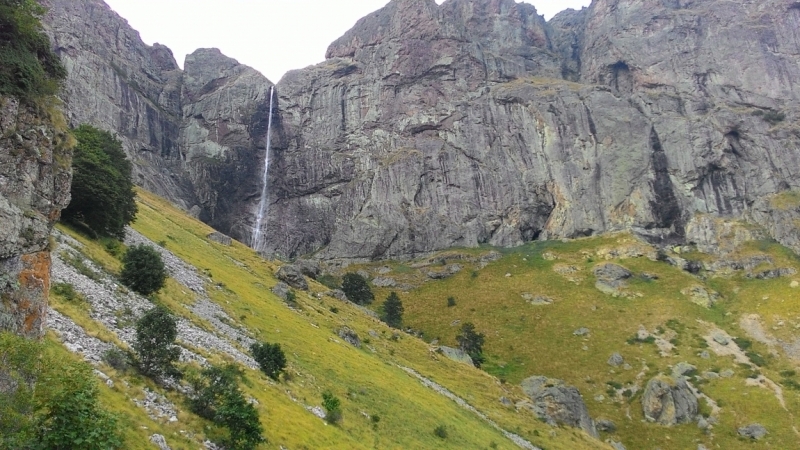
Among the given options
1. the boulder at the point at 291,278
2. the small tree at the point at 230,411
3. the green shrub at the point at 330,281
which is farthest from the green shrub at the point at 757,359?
the small tree at the point at 230,411

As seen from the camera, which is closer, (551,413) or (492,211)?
(551,413)

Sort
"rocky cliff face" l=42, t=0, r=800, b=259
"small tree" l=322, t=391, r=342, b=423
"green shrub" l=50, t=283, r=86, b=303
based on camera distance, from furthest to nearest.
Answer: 1. "rocky cliff face" l=42, t=0, r=800, b=259
2. "small tree" l=322, t=391, r=342, b=423
3. "green shrub" l=50, t=283, r=86, b=303

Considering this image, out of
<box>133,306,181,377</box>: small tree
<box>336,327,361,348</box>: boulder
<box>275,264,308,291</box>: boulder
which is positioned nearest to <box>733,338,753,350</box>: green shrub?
<box>336,327,361,348</box>: boulder

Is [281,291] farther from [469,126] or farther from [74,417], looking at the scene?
[469,126]

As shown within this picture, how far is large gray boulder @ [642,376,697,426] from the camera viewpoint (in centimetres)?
5967

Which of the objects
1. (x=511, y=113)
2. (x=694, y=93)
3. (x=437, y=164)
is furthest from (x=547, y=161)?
(x=694, y=93)

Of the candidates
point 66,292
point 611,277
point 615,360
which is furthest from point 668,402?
point 66,292

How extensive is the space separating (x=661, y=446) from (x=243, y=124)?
400 feet

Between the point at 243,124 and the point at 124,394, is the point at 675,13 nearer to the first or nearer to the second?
the point at 243,124

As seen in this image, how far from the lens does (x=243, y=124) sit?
472 ft

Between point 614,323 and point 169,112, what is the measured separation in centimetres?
12670

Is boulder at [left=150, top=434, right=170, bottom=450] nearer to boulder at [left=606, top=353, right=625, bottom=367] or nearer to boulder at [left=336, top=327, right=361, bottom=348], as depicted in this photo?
boulder at [left=336, top=327, right=361, bottom=348]

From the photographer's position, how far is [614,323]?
80625 mm

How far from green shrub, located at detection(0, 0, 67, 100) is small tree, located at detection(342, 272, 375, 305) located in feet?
240
